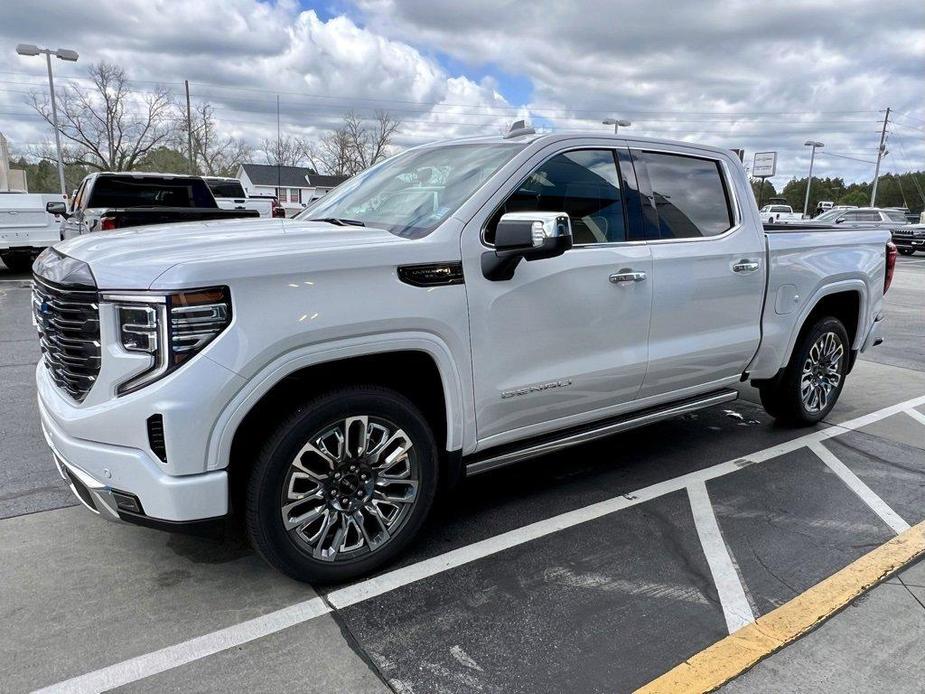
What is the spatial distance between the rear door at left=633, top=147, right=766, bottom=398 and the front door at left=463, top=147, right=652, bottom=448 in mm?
175

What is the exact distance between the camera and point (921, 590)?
3.02 metres

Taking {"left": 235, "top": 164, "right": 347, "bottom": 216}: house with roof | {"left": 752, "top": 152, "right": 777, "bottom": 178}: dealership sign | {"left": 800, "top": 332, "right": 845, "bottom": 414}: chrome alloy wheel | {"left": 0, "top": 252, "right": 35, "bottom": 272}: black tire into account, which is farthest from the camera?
{"left": 235, "top": 164, "right": 347, "bottom": 216}: house with roof

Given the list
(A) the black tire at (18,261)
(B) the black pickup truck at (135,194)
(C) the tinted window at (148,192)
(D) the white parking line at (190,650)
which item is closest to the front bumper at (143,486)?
(D) the white parking line at (190,650)

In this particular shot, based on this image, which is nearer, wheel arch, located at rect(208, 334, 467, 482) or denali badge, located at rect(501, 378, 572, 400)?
wheel arch, located at rect(208, 334, 467, 482)

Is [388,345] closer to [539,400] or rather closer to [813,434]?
[539,400]

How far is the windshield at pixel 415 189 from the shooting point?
326 cm

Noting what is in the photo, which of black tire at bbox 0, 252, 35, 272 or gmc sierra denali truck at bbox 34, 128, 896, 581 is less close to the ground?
gmc sierra denali truck at bbox 34, 128, 896, 581

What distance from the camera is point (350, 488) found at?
290cm

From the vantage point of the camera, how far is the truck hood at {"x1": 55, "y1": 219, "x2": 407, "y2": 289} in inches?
97.4

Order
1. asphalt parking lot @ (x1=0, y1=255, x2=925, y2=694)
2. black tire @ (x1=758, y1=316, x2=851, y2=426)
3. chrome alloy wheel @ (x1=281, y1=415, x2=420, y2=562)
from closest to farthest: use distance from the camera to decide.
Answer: asphalt parking lot @ (x1=0, y1=255, x2=925, y2=694) < chrome alloy wheel @ (x1=281, y1=415, x2=420, y2=562) < black tire @ (x1=758, y1=316, x2=851, y2=426)

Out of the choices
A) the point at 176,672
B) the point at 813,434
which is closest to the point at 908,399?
the point at 813,434

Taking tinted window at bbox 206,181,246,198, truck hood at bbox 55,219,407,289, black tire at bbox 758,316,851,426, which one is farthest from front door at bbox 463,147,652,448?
tinted window at bbox 206,181,246,198

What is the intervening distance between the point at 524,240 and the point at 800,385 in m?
3.20

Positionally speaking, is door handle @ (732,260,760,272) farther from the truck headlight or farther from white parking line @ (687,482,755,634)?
the truck headlight
